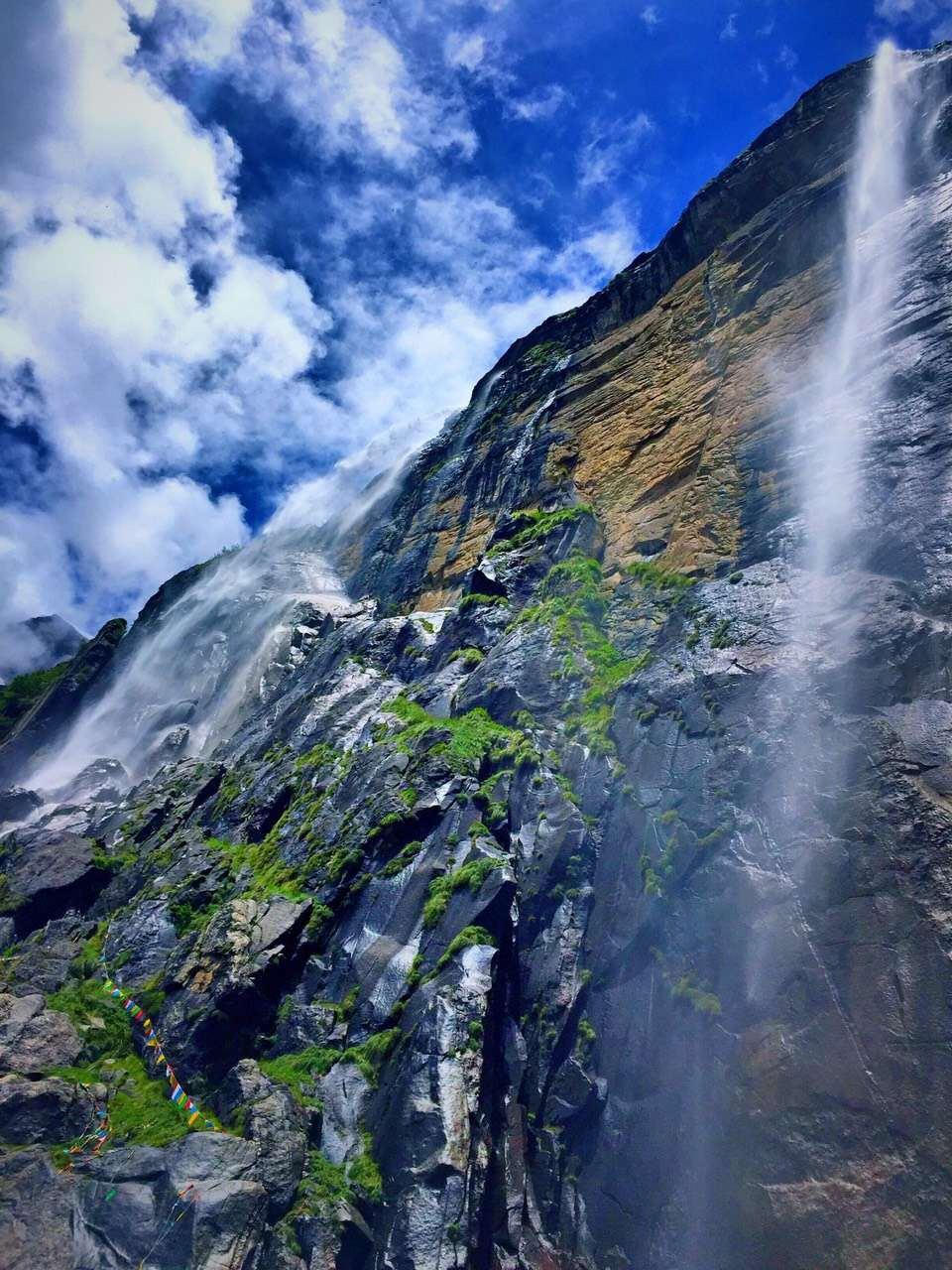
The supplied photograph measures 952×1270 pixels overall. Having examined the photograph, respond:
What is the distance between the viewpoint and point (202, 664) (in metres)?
51.2

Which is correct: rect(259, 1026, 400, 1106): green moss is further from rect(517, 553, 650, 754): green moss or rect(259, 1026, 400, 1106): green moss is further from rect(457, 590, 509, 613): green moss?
rect(457, 590, 509, 613): green moss

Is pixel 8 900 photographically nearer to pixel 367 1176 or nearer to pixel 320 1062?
pixel 320 1062

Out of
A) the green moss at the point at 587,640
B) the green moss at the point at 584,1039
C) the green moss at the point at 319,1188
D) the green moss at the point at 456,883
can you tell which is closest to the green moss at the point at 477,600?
the green moss at the point at 587,640

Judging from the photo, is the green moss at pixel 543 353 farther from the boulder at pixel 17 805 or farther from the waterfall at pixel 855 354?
the boulder at pixel 17 805

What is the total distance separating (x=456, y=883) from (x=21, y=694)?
6804 cm

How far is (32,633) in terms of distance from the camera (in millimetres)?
90938

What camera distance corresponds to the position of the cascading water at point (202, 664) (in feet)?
145

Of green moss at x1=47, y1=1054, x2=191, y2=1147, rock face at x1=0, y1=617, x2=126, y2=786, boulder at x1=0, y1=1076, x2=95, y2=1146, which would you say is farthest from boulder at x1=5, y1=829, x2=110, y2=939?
rock face at x1=0, y1=617, x2=126, y2=786

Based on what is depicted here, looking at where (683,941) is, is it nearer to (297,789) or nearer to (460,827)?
(460,827)

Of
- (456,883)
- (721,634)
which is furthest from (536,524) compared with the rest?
(456,883)

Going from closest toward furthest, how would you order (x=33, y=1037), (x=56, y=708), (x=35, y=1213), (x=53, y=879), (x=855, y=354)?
1. (x=35, y=1213)
2. (x=33, y=1037)
3. (x=855, y=354)
4. (x=53, y=879)
5. (x=56, y=708)

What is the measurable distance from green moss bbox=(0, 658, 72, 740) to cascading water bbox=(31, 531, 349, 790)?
38.0 feet

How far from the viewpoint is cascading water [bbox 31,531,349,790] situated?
44.3 meters

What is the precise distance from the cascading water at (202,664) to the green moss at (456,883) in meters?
28.6
